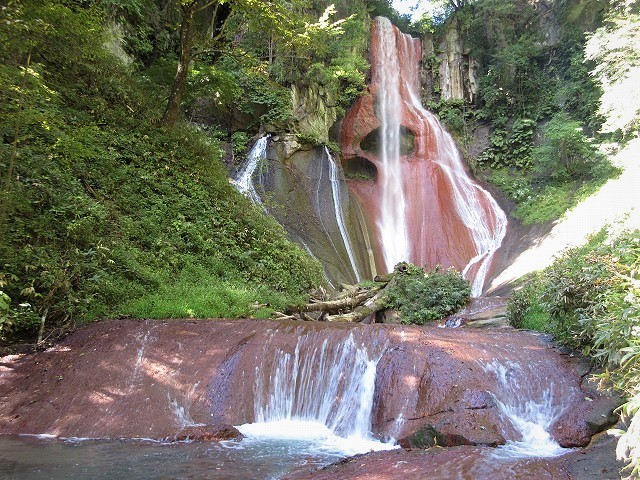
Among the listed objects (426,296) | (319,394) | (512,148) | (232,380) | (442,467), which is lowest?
(442,467)

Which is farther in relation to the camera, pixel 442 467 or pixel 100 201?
pixel 100 201

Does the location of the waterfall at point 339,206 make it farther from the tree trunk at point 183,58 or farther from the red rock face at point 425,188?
the tree trunk at point 183,58

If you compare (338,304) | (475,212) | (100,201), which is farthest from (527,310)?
(475,212)

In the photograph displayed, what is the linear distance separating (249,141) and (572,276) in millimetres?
14959

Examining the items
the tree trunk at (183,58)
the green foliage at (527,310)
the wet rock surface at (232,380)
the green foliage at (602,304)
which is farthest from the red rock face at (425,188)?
the wet rock surface at (232,380)

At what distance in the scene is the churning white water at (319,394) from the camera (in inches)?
229

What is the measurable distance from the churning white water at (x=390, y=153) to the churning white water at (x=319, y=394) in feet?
39.7

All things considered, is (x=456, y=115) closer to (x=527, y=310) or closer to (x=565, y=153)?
(x=565, y=153)

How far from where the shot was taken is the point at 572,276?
22.2ft

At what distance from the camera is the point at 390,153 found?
23.2 m

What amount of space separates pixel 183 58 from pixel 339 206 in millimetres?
9218

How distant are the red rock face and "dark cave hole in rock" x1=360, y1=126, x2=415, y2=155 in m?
0.08

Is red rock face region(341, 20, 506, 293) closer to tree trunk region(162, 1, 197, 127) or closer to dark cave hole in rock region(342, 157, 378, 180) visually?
dark cave hole in rock region(342, 157, 378, 180)

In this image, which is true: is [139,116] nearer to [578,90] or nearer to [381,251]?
[381,251]
